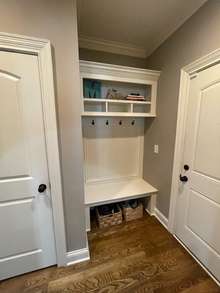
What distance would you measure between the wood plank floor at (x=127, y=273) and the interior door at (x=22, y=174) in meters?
0.15

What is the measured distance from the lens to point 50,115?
1.22 meters

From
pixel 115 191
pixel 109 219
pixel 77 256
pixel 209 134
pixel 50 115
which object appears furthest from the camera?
pixel 115 191

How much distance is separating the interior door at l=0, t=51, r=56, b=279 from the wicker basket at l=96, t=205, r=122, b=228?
74cm

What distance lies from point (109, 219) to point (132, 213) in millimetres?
373

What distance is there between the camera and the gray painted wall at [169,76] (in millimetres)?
1365

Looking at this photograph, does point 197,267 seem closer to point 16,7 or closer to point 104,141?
point 104,141

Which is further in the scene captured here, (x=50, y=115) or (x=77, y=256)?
(x=77, y=256)

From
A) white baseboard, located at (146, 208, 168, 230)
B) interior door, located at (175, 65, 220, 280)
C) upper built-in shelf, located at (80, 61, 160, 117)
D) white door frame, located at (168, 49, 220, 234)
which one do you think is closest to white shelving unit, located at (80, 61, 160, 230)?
upper built-in shelf, located at (80, 61, 160, 117)

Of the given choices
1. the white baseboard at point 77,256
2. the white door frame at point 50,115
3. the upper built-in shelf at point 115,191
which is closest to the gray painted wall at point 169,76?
the upper built-in shelf at point 115,191

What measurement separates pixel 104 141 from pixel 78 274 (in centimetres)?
164

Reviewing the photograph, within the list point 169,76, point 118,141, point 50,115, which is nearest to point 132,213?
point 118,141

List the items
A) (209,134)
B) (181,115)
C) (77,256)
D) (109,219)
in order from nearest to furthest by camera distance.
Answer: (209,134) → (77,256) → (181,115) → (109,219)

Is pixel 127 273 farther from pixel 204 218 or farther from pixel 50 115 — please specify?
pixel 50 115

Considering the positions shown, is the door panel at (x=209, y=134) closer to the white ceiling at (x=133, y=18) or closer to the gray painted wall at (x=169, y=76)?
the gray painted wall at (x=169, y=76)
